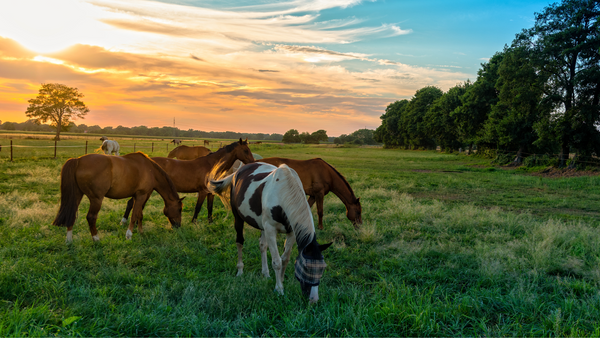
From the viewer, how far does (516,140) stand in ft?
89.8

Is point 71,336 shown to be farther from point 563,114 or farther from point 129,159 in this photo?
point 563,114

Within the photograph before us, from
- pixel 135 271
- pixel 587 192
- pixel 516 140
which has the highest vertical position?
pixel 516 140

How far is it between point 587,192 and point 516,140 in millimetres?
16043

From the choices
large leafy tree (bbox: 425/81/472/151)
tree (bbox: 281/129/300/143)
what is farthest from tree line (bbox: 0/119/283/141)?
large leafy tree (bbox: 425/81/472/151)

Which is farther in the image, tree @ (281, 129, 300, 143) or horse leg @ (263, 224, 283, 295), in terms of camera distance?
tree @ (281, 129, 300, 143)

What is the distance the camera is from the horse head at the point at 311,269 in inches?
140

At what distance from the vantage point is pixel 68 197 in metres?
5.84

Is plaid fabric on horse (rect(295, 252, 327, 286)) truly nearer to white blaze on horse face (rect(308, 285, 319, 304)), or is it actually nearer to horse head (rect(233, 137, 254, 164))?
white blaze on horse face (rect(308, 285, 319, 304))

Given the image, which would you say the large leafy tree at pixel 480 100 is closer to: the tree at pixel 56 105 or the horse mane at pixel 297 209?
the horse mane at pixel 297 209

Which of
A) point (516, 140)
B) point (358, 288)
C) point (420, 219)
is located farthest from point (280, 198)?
point (516, 140)

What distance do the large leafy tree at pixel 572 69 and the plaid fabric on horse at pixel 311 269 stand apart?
2398cm

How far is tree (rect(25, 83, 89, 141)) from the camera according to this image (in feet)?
165

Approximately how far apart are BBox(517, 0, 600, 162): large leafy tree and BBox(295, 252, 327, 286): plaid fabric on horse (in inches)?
944

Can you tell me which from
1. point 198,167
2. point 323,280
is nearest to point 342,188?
point 323,280
